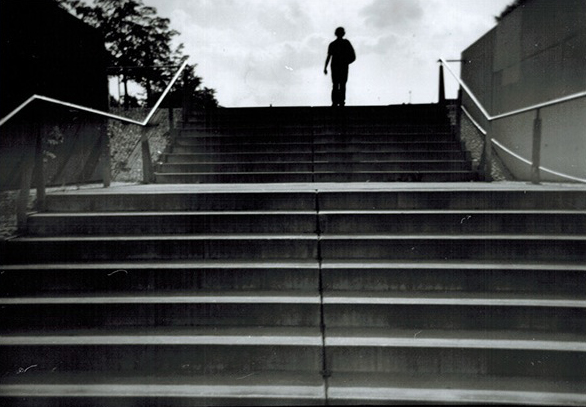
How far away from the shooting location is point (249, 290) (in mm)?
3779

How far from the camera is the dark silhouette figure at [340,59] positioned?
867cm

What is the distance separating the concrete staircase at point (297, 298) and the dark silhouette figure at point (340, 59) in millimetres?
4733

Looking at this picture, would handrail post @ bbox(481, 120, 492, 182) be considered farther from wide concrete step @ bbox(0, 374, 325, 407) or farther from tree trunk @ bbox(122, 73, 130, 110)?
tree trunk @ bbox(122, 73, 130, 110)

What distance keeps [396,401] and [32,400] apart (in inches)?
85.6

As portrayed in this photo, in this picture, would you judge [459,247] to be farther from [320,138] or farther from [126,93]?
[126,93]

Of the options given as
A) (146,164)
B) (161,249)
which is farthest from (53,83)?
(161,249)

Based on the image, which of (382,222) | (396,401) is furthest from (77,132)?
(396,401)

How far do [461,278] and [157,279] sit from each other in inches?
91.4

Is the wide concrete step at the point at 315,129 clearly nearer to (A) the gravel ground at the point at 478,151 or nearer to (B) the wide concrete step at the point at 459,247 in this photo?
(A) the gravel ground at the point at 478,151

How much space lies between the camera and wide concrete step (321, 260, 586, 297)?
3654mm

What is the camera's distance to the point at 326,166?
7.03 m

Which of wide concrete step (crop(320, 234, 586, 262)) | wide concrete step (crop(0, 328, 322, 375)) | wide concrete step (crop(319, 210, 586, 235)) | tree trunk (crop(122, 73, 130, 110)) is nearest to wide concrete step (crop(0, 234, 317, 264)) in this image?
wide concrete step (crop(320, 234, 586, 262))

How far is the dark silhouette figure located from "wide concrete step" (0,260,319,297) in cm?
568

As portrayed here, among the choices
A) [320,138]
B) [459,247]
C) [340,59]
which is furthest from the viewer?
[340,59]
